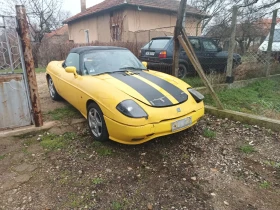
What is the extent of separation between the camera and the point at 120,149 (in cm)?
337

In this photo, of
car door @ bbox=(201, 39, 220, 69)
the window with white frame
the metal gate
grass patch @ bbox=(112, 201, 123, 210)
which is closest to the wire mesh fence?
the metal gate

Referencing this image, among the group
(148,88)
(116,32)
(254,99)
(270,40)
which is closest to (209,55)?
(270,40)

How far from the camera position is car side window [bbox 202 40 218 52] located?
802cm

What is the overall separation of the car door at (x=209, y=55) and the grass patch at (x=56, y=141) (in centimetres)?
582

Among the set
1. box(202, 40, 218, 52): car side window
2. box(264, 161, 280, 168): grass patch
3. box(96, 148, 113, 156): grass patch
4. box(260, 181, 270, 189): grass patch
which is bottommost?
box(260, 181, 270, 189): grass patch

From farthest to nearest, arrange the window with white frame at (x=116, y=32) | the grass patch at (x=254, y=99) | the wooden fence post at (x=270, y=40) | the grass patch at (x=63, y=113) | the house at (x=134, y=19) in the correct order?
the window with white frame at (x=116, y=32)
the house at (x=134, y=19)
the wooden fence post at (x=270, y=40)
the grass patch at (x=254, y=99)
the grass patch at (x=63, y=113)

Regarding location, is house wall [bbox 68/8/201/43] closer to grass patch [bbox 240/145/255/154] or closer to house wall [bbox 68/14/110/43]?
house wall [bbox 68/14/110/43]

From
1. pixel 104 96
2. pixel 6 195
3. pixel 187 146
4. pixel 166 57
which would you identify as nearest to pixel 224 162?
pixel 187 146

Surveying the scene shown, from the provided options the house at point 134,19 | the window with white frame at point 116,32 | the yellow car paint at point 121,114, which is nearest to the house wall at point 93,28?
the house at point 134,19

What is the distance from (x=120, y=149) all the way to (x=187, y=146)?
1.04m

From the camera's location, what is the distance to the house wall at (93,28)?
19.1 meters

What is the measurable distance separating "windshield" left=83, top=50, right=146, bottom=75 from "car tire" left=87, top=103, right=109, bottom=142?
812 millimetres

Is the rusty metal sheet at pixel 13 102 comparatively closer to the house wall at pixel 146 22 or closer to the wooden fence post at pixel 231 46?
the wooden fence post at pixel 231 46

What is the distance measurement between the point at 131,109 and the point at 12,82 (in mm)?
2189
